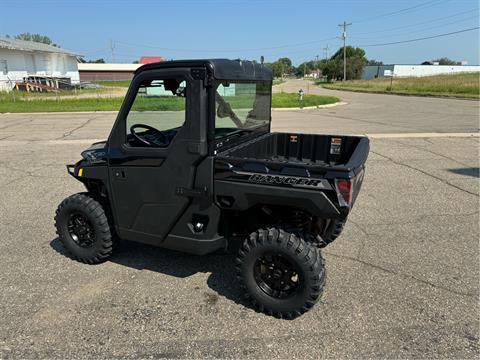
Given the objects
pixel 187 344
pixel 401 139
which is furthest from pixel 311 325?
pixel 401 139

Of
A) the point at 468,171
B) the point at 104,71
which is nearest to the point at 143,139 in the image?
the point at 468,171

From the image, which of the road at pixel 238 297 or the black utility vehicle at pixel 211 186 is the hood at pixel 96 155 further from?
the road at pixel 238 297

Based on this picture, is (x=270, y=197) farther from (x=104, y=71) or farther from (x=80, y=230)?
(x=104, y=71)

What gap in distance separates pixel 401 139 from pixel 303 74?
161 meters

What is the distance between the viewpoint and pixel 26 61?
42.0 m

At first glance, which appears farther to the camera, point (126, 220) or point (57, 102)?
point (57, 102)

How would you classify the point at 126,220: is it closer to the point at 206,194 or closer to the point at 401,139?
the point at 206,194

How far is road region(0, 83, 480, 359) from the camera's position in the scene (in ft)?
8.87

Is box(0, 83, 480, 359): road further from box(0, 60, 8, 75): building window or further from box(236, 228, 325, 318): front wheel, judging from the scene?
box(0, 60, 8, 75): building window

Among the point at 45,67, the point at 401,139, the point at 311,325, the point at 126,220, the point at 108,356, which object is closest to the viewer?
the point at 108,356

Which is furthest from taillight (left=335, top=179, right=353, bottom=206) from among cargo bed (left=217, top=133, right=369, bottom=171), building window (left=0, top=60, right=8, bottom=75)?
building window (left=0, top=60, right=8, bottom=75)

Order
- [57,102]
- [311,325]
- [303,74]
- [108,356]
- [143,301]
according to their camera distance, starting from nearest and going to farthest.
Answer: [108,356] → [311,325] → [143,301] → [57,102] → [303,74]

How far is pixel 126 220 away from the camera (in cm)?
352

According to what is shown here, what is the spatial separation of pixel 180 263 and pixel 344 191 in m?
1.96
